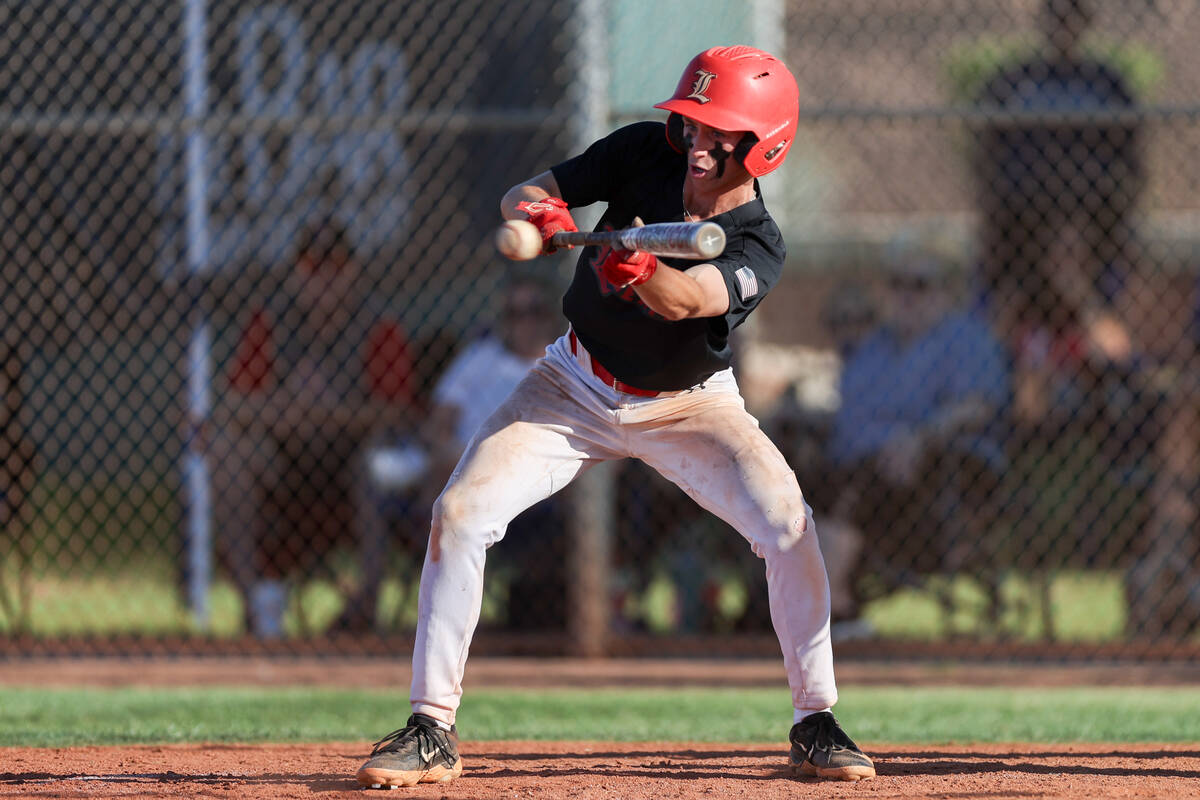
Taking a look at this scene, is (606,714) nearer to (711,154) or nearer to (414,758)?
(414,758)

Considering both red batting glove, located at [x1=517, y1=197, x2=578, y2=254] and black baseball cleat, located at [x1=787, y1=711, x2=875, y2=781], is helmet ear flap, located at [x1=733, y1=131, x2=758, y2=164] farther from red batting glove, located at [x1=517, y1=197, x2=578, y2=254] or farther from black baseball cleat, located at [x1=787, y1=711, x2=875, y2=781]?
black baseball cleat, located at [x1=787, y1=711, x2=875, y2=781]

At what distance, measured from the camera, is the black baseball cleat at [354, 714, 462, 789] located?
3.27 m

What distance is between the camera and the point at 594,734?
454cm

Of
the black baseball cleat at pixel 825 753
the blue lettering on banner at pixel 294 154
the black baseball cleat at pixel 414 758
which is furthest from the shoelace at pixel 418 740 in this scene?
the blue lettering on banner at pixel 294 154

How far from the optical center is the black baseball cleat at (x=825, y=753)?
3.42 metres

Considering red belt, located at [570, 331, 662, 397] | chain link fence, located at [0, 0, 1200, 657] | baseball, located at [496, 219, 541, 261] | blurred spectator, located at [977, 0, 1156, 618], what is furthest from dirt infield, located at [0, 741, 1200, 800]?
blurred spectator, located at [977, 0, 1156, 618]

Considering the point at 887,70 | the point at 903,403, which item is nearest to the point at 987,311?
the point at 903,403

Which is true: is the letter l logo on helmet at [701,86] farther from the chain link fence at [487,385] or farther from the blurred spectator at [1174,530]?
the blurred spectator at [1174,530]

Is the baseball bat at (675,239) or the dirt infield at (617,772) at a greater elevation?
the baseball bat at (675,239)

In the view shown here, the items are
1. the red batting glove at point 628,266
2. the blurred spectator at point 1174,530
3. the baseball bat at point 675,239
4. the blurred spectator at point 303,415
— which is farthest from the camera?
the blurred spectator at point 303,415

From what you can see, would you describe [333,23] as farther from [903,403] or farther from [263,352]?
[903,403]

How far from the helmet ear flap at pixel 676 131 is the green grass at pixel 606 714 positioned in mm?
1849

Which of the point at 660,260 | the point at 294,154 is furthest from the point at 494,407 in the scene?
the point at 660,260

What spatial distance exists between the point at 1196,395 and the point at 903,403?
1.27 m
